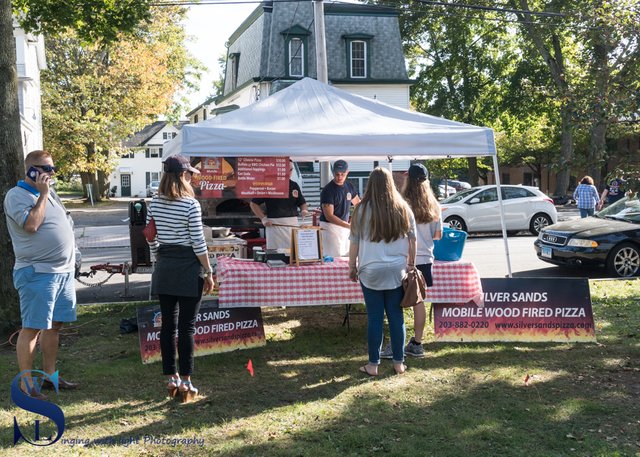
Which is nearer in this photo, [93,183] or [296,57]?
[296,57]

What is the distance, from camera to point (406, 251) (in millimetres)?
5898

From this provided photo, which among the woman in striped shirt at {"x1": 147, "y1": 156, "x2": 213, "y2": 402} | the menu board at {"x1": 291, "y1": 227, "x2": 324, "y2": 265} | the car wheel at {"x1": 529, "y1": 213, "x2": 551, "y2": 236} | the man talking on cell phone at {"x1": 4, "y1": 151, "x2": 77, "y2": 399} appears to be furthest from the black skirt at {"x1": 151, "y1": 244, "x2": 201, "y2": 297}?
the car wheel at {"x1": 529, "y1": 213, "x2": 551, "y2": 236}

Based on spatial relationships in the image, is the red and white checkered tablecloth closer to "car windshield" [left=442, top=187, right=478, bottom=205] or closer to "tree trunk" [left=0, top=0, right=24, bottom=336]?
"tree trunk" [left=0, top=0, right=24, bottom=336]

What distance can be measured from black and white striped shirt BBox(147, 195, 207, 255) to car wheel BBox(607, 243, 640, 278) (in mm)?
8656

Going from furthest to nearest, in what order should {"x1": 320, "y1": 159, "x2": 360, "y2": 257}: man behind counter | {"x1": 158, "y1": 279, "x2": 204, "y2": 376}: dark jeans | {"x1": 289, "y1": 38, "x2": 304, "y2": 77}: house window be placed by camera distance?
1. {"x1": 289, "y1": 38, "x2": 304, "y2": 77}: house window
2. {"x1": 320, "y1": 159, "x2": 360, "y2": 257}: man behind counter
3. {"x1": 158, "y1": 279, "x2": 204, "y2": 376}: dark jeans

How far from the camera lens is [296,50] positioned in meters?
32.0

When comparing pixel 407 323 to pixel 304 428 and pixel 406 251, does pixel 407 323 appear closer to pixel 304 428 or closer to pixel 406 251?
pixel 406 251

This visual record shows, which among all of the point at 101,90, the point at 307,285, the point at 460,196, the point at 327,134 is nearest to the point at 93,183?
the point at 101,90

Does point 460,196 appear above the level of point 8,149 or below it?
below

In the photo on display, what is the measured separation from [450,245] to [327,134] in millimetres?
1789

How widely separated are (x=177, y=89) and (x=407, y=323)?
40.5 meters

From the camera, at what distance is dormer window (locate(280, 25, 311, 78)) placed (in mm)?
31756

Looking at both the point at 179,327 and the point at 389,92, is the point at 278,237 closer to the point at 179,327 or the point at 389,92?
the point at 179,327

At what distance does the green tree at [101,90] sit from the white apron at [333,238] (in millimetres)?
34259
